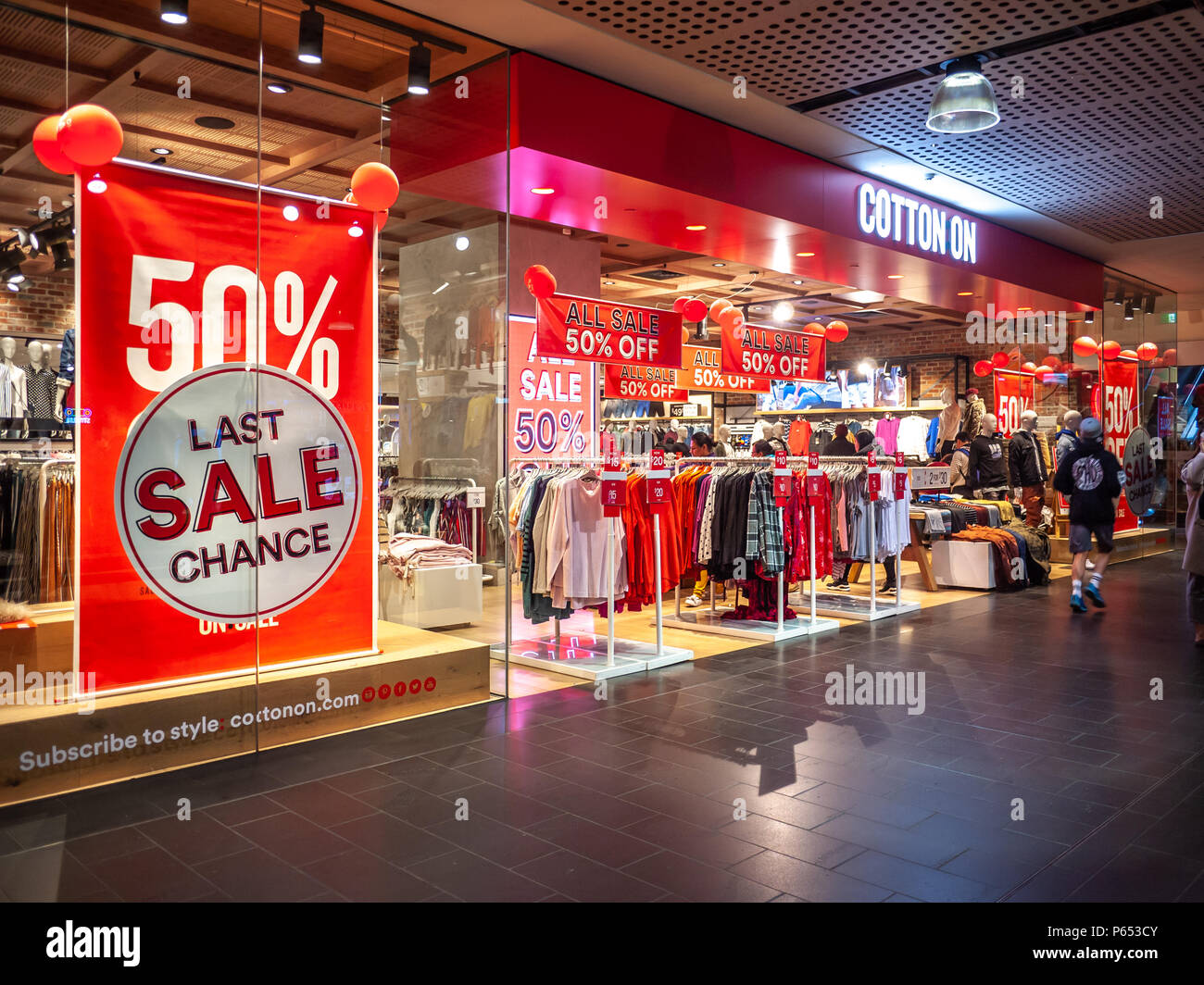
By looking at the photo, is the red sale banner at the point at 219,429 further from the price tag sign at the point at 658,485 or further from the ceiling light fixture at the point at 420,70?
the price tag sign at the point at 658,485

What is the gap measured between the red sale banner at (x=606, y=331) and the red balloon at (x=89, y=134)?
2970 mm

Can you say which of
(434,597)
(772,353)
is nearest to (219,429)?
(434,597)

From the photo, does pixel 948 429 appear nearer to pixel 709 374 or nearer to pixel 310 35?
pixel 709 374

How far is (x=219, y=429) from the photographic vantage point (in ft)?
14.0

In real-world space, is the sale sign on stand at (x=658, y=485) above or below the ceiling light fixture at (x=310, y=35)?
below

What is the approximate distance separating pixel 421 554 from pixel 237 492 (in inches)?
48.3

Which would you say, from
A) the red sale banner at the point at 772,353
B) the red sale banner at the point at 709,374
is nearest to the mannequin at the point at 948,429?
the red sale banner at the point at 709,374

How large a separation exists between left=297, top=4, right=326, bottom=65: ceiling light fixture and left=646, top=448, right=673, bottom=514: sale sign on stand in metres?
2.98

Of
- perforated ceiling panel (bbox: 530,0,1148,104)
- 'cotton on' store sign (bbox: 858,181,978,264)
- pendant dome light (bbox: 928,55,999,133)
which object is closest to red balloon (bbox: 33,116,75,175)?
perforated ceiling panel (bbox: 530,0,1148,104)

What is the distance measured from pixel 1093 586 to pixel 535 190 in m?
6.23

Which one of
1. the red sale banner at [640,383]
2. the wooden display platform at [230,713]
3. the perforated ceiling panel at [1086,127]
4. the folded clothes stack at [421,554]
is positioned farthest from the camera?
the red sale banner at [640,383]

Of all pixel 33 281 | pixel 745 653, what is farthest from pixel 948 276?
pixel 33 281

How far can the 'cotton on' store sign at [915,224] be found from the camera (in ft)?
24.5
